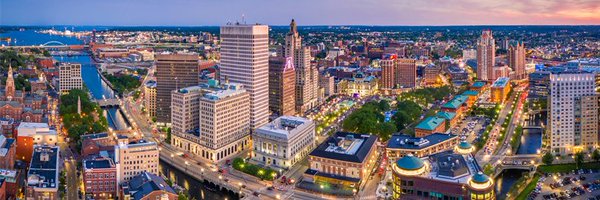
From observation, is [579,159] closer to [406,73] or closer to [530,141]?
[530,141]

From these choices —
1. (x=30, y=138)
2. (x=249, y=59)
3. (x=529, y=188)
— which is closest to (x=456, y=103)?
(x=529, y=188)

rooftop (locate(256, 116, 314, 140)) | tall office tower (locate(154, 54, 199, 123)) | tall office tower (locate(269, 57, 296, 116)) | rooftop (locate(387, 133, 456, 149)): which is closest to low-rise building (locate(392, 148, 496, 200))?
rooftop (locate(387, 133, 456, 149))

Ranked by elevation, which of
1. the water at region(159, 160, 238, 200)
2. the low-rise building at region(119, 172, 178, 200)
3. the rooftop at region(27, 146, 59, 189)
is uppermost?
the rooftop at region(27, 146, 59, 189)

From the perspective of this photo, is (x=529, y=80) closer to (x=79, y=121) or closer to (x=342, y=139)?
(x=342, y=139)

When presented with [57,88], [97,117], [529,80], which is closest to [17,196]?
[97,117]

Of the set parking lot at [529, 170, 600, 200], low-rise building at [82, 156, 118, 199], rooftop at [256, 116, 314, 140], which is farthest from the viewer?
rooftop at [256, 116, 314, 140]

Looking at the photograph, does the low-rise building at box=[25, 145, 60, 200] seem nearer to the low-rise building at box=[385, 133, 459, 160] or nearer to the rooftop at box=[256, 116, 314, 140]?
the rooftop at box=[256, 116, 314, 140]

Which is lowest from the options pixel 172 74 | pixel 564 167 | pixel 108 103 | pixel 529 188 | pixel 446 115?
pixel 529 188
